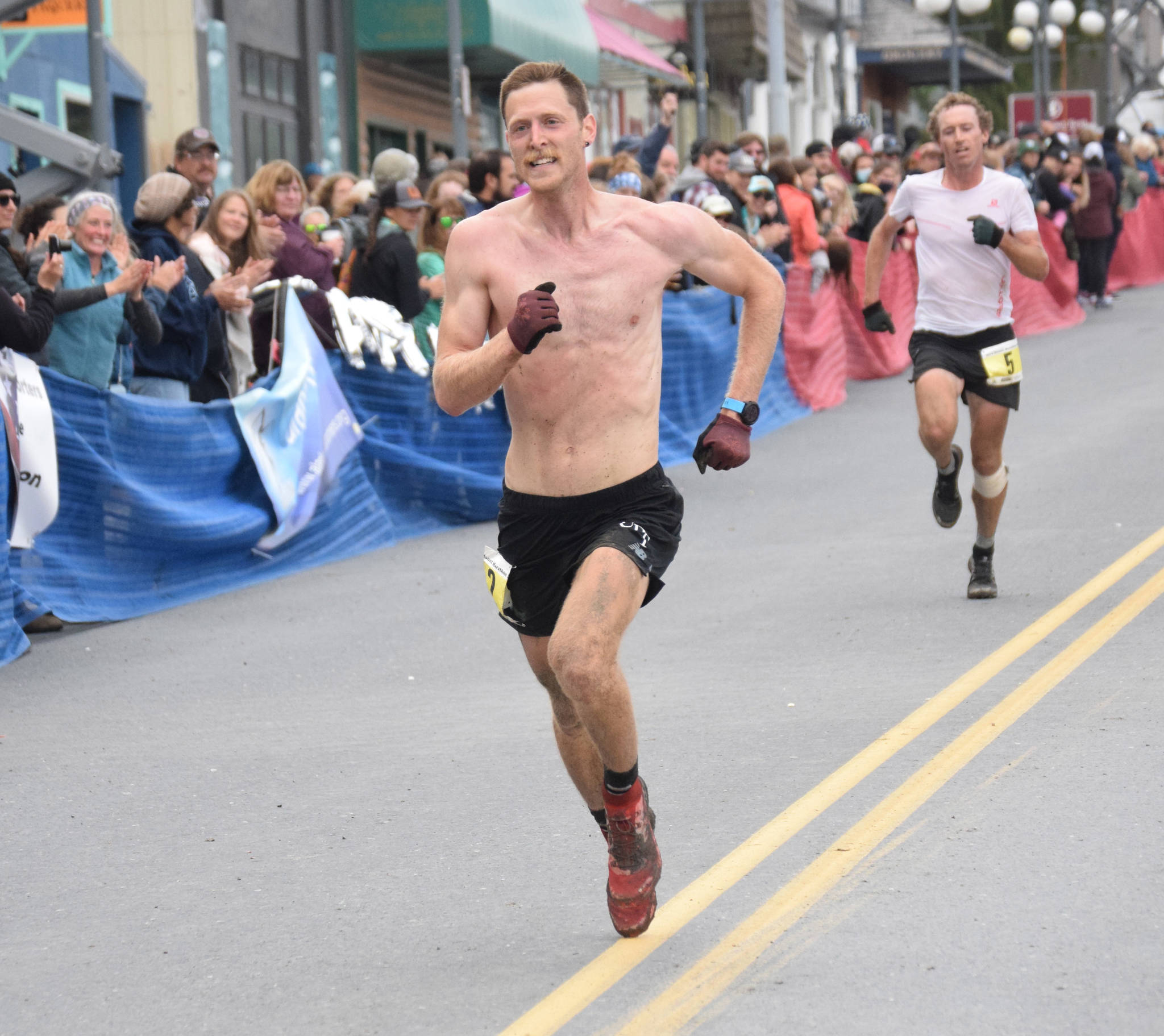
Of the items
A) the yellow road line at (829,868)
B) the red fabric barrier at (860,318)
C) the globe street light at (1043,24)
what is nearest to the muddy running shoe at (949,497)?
the yellow road line at (829,868)

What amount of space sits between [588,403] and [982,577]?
4.56 metres

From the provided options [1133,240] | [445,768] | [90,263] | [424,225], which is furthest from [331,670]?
[1133,240]

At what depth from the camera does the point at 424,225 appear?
12.5m

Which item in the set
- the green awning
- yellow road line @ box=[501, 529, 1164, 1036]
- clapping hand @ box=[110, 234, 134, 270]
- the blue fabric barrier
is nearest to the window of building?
the green awning

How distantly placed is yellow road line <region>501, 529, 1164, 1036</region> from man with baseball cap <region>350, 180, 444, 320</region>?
5.00m

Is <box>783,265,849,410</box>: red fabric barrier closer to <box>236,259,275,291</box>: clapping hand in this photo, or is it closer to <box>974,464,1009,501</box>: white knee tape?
<box>236,259,275,291</box>: clapping hand

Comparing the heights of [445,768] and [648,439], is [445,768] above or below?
below

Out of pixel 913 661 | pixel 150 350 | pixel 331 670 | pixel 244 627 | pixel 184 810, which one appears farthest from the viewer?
pixel 150 350

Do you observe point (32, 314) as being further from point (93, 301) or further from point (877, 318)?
point (877, 318)

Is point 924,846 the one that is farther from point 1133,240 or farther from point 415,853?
point 1133,240

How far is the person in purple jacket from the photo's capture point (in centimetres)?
1170

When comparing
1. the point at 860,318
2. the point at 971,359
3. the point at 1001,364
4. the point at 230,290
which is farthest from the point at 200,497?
the point at 860,318

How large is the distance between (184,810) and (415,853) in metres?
0.99

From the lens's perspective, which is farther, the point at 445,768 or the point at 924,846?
the point at 445,768
